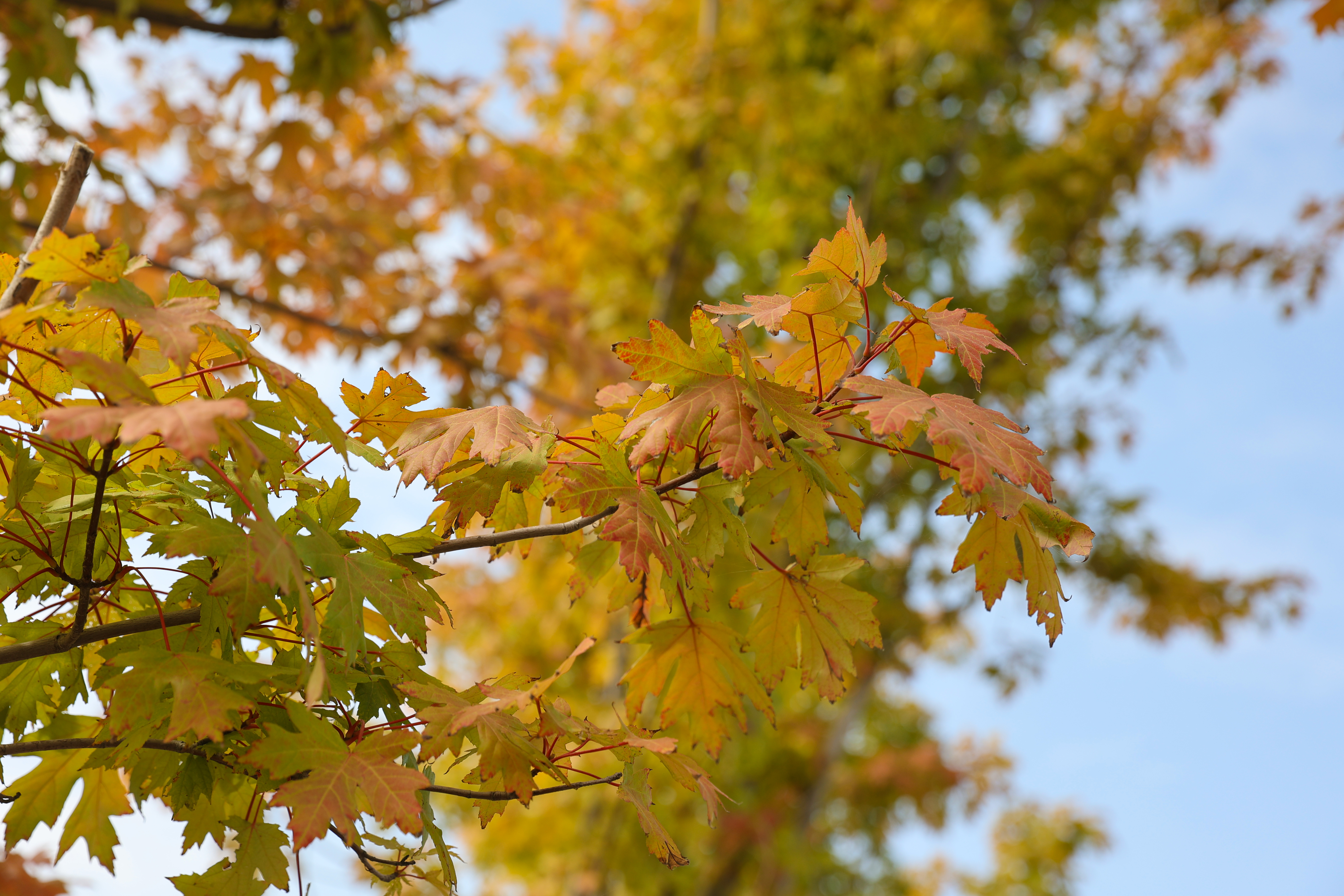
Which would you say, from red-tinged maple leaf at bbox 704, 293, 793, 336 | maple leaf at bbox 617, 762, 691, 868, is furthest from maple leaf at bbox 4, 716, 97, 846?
red-tinged maple leaf at bbox 704, 293, 793, 336

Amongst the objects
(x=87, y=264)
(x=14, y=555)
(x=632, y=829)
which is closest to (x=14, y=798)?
(x=14, y=555)

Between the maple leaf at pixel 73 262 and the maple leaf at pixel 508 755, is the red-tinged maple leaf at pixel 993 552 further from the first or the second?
the maple leaf at pixel 73 262

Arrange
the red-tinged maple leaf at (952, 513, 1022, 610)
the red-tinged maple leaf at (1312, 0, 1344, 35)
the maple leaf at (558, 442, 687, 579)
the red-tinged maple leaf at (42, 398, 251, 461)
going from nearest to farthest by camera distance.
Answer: the red-tinged maple leaf at (42, 398, 251, 461), the maple leaf at (558, 442, 687, 579), the red-tinged maple leaf at (952, 513, 1022, 610), the red-tinged maple leaf at (1312, 0, 1344, 35)

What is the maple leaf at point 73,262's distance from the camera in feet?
2.83

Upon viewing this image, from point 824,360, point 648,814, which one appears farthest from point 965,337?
point 648,814

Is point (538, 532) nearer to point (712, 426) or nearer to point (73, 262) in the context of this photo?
point (712, 426)

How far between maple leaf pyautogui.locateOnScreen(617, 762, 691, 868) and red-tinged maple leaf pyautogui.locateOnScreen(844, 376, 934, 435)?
1.61ft

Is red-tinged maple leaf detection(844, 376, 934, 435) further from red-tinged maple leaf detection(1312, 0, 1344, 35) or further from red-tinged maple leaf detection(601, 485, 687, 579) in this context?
red-tinged maple leaf detection(1312, 0, 1344, 35)

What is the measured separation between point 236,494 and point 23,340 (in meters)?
0.33

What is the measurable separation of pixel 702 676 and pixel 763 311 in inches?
19.3

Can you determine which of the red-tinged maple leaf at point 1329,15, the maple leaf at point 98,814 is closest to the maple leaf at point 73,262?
the maple leaf at point 98,814

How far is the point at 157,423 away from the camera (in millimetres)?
767

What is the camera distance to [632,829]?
5.58 meters

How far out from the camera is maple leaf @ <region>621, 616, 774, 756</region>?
3.97 ft
